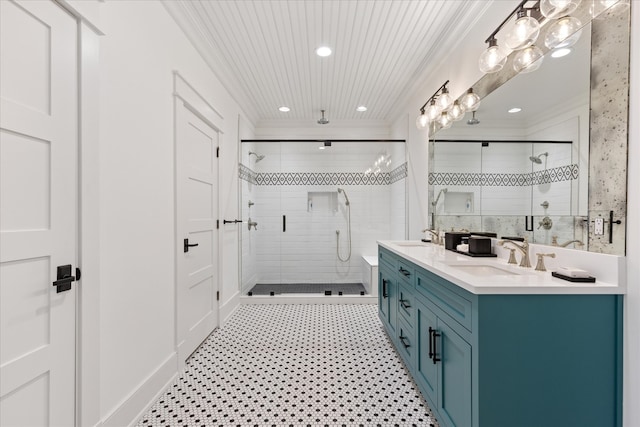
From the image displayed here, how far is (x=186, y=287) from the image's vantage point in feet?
7.82

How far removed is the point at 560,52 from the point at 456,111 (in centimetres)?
101

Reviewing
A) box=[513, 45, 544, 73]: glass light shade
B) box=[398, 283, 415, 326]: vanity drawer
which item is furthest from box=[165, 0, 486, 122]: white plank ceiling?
box=[398, 283, 415, 326]: vanity drawer

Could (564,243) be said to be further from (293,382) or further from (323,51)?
(323,51)

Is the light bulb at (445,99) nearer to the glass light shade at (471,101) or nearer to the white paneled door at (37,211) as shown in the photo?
the glass light shade at (471,101)

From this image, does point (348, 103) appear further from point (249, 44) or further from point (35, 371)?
point (35, 371)

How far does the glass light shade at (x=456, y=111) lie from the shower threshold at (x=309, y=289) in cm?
251

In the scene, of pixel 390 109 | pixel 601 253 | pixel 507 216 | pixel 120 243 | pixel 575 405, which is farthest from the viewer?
pixel 390 109

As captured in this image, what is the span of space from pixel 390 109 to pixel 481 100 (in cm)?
230

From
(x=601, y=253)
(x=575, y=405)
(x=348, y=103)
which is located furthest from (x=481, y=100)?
(x=348, y=103)

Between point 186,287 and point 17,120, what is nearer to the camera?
point 17,120

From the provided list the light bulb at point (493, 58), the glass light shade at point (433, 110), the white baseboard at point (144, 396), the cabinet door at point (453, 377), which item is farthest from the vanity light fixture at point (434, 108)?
the white baseboard at point (144, 396)

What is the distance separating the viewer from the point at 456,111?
2486 mm

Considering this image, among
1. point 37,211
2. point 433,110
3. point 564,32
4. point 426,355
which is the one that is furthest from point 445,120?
point 37,211

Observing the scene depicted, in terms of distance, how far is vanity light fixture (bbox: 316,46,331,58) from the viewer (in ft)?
9.02
